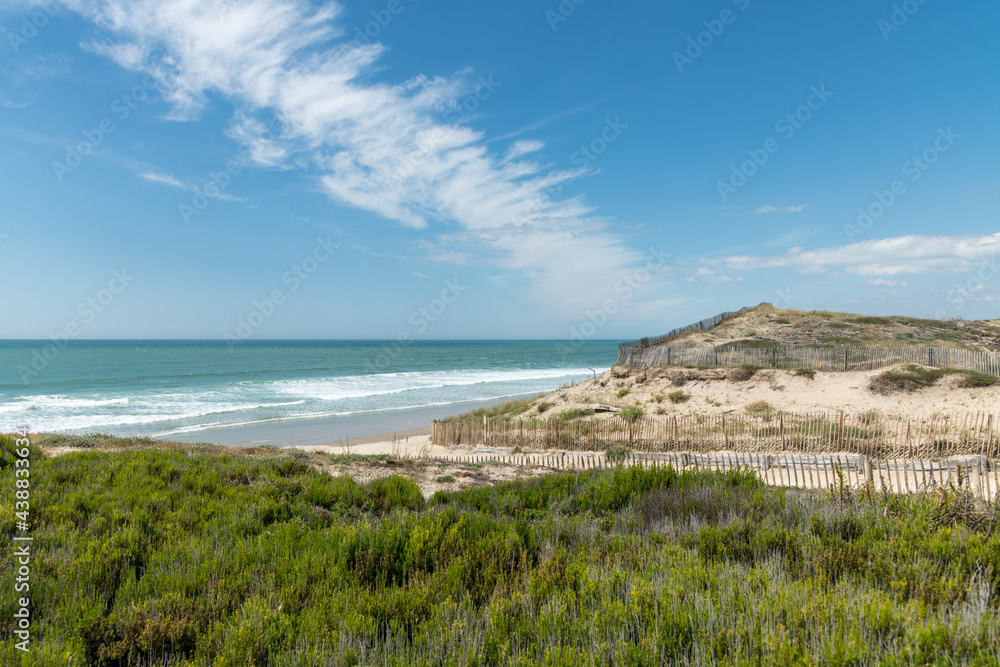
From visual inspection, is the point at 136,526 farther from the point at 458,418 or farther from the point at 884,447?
the point at 458,418

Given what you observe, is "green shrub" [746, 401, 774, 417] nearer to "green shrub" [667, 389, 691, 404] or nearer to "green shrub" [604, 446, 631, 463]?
"green shrub" [667, 389, 691, 404]

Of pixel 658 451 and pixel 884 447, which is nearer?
pixel 884 447

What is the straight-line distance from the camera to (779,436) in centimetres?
1288

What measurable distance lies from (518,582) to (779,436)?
1219 cm

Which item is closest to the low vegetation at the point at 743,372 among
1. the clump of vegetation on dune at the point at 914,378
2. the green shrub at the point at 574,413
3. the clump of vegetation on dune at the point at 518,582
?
the clump of vegetation on dune at the point at 914,378

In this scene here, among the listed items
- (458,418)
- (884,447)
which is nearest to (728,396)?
(884,447)

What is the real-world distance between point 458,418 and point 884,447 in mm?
15703

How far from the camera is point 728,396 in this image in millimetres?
22281

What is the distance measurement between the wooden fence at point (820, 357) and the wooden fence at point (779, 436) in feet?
20.4

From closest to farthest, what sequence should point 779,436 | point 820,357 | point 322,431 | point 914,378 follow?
point 779,436 → point 914,378 → point 820,357 → point 322,431

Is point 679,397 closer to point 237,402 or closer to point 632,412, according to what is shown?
point 632,412

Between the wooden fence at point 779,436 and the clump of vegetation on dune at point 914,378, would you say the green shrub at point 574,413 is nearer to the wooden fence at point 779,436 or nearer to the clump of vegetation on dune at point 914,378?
the wooden fence at point 779,436

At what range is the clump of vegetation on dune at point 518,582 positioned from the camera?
244 cm

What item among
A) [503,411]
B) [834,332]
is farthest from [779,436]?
[834,332]
